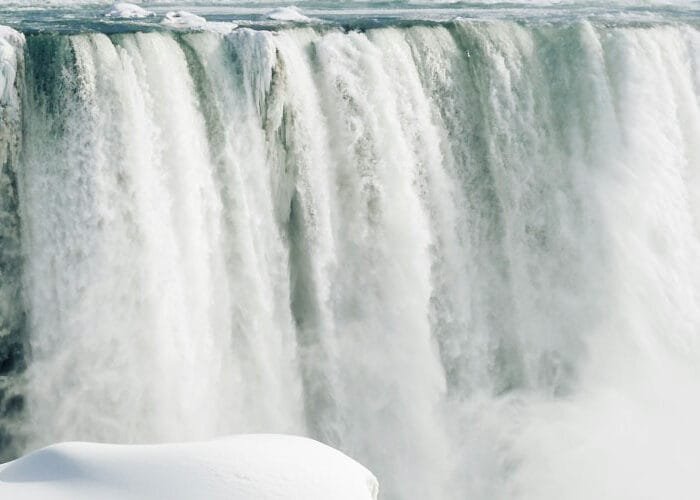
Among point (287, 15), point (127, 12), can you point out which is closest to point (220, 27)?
point (287, 15)

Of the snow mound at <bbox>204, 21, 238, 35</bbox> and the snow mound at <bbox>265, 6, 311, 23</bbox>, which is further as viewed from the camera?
the snow mound at <bbox>265, 6, 311, 23</bbox>

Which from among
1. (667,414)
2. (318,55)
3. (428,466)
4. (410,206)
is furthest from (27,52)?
(667,414)

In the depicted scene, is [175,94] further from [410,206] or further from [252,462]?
[252,462]

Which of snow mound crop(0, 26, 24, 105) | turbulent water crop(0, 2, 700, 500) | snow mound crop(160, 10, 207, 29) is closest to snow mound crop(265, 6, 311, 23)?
turbulent water crop(0, 2, 700, 500)

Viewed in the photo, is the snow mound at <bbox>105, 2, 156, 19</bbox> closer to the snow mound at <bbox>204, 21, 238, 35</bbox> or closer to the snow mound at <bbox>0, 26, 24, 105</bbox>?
the snow mound at <bbox>204, 21, 238, 35</bbox>

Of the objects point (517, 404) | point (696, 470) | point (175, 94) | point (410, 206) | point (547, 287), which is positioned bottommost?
point (696, 470)

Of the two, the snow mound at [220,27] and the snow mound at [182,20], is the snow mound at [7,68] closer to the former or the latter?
the snow mound at [220,27]
